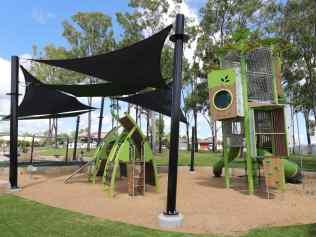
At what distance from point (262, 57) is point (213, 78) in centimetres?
134

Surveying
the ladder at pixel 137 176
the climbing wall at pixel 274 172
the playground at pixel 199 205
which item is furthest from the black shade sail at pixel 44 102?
the climbing wall at pixel 274 172

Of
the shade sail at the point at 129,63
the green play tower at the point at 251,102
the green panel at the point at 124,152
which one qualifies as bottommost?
the green panel at the point at 124,152

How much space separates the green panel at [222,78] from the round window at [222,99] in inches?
8.6

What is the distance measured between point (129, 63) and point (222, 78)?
2.44 meters

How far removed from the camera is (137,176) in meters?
8.18

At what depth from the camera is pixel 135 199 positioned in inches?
296

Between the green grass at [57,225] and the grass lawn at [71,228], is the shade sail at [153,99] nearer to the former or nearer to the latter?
the green grass at [57,225]

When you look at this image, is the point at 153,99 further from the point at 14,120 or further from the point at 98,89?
the point at 14,120

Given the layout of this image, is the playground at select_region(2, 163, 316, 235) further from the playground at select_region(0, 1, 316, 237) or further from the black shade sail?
the black shade sail

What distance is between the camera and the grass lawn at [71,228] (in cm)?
461

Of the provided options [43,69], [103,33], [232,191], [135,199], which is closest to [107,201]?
[135,199]

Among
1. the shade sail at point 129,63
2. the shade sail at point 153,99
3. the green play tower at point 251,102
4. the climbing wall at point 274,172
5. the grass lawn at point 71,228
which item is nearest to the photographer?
the grass lawn at point 71,228

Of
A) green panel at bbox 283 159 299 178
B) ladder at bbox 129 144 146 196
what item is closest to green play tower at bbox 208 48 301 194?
green panel at bbox 283 159 299 178

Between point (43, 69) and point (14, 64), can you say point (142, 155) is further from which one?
point (43, 69)
